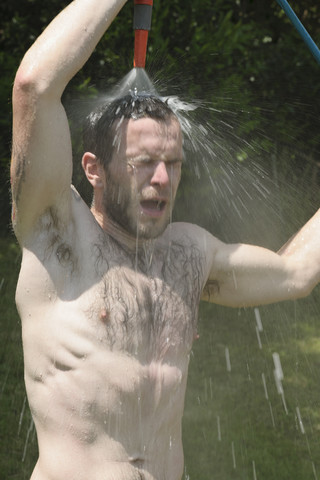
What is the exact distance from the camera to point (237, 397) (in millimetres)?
5180

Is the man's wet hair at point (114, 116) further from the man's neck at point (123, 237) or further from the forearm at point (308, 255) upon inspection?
the forearm at point (308, 255)

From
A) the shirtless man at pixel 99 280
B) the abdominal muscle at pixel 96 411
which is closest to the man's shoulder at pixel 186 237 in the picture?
the shirtless man at pixel 99 280

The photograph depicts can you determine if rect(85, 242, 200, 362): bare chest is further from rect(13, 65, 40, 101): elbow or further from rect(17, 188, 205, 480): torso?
rect(13, 65, 40, 101): elbow

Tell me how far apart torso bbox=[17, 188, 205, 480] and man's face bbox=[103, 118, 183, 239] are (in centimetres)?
12

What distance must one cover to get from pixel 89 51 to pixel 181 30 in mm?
3395

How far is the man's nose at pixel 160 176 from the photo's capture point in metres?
2.65

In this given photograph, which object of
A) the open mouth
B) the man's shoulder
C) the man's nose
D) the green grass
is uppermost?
the man's nose

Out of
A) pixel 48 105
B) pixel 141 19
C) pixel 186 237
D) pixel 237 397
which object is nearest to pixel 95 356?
pixel 186 237

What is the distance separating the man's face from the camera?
266 cm

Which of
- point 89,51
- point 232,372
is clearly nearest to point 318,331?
point 232,372

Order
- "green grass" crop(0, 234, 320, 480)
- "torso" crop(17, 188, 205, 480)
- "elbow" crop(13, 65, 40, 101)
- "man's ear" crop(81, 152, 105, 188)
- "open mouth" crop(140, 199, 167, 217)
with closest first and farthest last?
1. "elbow" crop(13, 65, 40, 101)
2. "torso" crop(17, 188, 205, 480)
3. "open mouth" crop(140, 199, 167, 217)
4. "man's ear" crop(81, 152, 105, 188)
5. "green grass" crop(0, 234, 320, 480)

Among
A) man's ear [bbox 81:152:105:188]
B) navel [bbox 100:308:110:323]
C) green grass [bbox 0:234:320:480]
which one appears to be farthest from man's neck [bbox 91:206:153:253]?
green grass [bbox 0:234:320:480]

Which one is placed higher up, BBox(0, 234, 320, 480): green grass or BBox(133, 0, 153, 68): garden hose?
BBox(133, 0, 153, 68): garden hose

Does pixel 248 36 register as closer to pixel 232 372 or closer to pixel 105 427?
pixel 232 372
